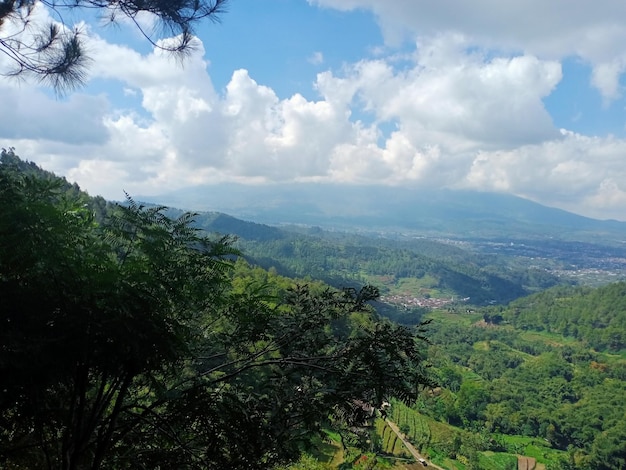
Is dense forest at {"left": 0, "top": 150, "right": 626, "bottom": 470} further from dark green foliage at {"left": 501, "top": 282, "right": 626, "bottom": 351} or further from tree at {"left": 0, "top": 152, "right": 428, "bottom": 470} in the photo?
dark green foliage at {"left": 501, "top": 282, "right": 626, "bottom": 351}

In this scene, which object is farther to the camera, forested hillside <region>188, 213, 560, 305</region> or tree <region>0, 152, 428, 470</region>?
forested hillside <region>188, 213, 560, 305</region>

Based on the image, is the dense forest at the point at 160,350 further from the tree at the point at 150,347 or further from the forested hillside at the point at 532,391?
the forested hillside at the point at 532,391

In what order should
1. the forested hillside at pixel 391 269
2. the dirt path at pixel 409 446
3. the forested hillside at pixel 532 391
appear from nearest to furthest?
the dirt path at pixel 409 446 → the forested hillside at pixel 532 391 → the forested hillside at pixel 391 269

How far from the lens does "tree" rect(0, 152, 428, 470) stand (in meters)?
2.38

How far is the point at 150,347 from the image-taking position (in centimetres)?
255

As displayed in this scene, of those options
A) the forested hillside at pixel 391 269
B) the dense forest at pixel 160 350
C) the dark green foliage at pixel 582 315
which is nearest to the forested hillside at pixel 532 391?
the dark green foliage at pixel 582 315

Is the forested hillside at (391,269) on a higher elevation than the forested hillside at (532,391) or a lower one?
higher

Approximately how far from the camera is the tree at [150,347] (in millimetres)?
2383

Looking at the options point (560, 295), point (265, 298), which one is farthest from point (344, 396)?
point (560, 295)

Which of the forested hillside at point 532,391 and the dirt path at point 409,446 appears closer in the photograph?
the dirt path at point 409,446

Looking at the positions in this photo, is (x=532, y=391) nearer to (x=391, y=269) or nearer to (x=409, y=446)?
(x=409, y=446)

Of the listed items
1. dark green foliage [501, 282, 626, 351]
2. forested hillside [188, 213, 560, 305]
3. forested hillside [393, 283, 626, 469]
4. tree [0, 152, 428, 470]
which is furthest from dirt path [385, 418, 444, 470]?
forested hillside [188, 213, 560, 305]

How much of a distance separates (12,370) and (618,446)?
122 ft

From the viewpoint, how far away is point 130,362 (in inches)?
101
